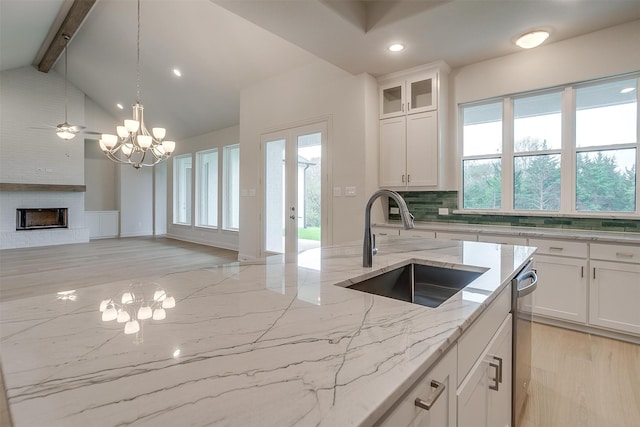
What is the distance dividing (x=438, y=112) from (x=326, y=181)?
5.45 feet

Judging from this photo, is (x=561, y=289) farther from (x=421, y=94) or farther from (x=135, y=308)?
(x=135, y=308)

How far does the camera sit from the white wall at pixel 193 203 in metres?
7.33

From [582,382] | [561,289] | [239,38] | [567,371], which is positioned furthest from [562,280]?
[239,38]

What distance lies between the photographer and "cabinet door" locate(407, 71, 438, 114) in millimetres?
3890

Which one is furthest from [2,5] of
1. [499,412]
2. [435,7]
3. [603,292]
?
[603,292]

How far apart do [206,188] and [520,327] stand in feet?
25.6

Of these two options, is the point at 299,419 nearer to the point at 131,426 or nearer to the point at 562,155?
the point at 131,426

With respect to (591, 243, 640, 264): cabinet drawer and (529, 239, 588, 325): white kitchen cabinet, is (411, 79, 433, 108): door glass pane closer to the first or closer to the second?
(529, 239, 588, 325): white kitchen cabinet

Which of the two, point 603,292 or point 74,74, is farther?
point 74,74

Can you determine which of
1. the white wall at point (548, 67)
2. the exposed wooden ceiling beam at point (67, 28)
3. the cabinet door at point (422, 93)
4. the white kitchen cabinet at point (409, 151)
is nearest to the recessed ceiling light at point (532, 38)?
the white wall at point (548, 67)

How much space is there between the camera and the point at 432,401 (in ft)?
2.23

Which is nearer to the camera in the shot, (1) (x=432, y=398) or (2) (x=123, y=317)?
(1) (x=432, y=398)

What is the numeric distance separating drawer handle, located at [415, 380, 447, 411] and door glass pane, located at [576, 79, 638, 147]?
12.2 feet

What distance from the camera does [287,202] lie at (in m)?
5.12
